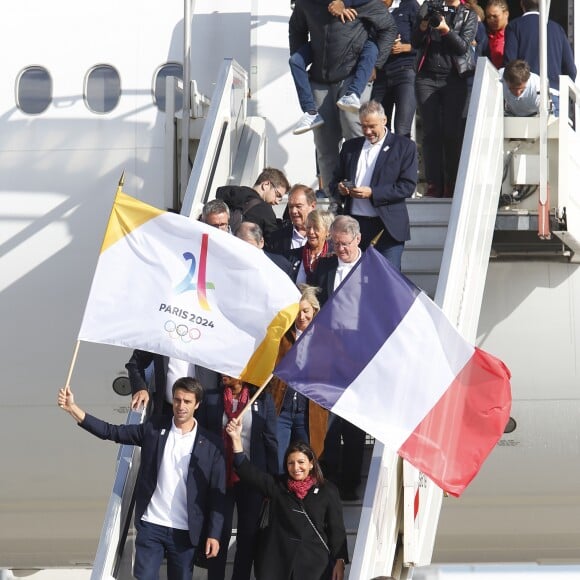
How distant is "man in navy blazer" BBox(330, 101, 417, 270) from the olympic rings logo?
2033mm

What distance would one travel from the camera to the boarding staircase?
8.37 meters

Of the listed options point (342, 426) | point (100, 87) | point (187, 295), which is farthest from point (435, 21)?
point (187, 295)

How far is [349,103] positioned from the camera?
11156 millimetres

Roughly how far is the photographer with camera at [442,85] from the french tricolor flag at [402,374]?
12.8 feet

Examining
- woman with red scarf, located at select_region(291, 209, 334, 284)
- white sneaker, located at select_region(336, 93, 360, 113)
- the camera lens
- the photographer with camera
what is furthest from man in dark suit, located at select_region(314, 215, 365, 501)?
the camera lens

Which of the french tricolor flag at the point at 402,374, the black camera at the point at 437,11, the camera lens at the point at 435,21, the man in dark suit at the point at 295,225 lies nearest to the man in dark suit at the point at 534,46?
the black camera at the point at 437,11

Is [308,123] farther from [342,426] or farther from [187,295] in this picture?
[187,295]

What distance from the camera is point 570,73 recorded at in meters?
12.6

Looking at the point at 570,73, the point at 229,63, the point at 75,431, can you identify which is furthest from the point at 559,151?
the point at 75,431

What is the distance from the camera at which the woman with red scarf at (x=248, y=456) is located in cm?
838

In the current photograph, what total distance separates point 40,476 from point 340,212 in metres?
4.74

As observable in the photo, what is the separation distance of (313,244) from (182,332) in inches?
51.9

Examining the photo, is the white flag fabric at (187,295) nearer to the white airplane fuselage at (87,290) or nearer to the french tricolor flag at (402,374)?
the french tricolor flag at (402,374)

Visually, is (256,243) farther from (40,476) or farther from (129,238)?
(40,476)
